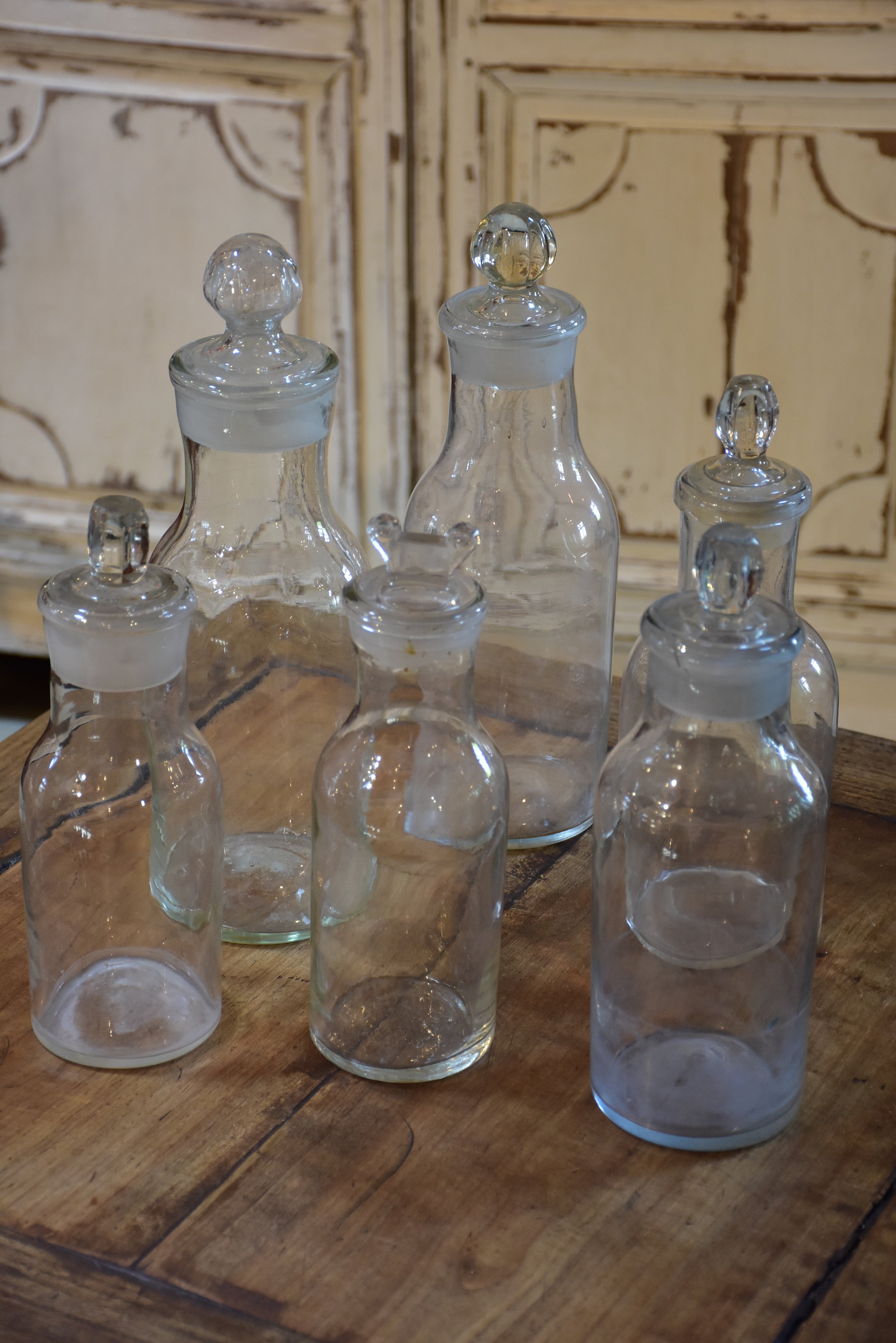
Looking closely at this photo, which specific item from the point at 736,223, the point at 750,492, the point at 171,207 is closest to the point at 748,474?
the point at 750,492

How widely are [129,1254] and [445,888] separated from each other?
0.68ft

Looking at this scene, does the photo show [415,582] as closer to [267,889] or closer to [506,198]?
[267,889]

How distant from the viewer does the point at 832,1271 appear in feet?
1.94

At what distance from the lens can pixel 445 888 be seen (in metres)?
0.71

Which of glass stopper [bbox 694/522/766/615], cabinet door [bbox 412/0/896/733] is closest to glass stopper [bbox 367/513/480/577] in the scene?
glass stopper [bbox 694/522/766/615]

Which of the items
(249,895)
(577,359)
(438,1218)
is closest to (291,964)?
(249,895)

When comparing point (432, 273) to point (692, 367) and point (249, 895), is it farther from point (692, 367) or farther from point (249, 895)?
point (249, 895)

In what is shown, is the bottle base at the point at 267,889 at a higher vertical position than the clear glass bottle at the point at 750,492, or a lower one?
lower

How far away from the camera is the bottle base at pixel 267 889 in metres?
0.80

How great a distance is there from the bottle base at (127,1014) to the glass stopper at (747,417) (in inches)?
14.5

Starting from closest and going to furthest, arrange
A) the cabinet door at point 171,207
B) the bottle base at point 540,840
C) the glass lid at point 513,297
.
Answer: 1. the glass lid at point 513,297
2. the bottle base at point 540,840
3. the cabinet door at point 171,207

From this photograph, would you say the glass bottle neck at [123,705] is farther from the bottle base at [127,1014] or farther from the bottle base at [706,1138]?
the bottle base at [706,1138]

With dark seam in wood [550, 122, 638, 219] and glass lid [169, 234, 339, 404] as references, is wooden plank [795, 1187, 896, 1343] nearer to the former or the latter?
glass lid [169, 234, 339, 404]

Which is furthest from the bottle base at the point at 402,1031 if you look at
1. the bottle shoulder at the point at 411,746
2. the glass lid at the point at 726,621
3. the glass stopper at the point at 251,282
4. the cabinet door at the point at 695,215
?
the cabinet door at the point at 695,215
